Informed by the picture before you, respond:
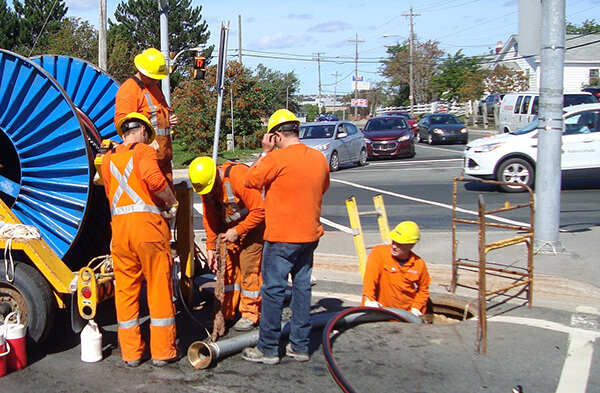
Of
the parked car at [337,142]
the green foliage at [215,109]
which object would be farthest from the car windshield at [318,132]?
the green foliage at [215,109]

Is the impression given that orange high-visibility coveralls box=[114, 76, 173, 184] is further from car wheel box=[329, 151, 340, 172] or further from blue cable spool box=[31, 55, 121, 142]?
car wheel box=[329, 151, 340, 172]

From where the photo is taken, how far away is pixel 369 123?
24219 mm

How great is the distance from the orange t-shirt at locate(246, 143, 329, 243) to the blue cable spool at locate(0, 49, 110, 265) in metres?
1.66

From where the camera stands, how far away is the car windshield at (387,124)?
23438mm

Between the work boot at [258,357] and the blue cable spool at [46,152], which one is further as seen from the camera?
the blue cable spool at [46,152]

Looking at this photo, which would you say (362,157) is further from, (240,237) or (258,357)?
(258,357)

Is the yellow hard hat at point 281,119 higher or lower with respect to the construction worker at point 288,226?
higher

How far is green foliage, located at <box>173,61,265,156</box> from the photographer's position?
26.9 m

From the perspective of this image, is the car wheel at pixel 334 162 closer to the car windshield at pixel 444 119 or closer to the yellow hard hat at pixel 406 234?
the car windshield at pixel 444 119

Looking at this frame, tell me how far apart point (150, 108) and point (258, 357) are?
8.04 feet

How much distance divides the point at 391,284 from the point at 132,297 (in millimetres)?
2254

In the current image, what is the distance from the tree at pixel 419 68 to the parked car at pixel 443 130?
1440 inches

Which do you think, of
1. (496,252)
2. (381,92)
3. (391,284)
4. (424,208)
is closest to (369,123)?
A: (424,208)

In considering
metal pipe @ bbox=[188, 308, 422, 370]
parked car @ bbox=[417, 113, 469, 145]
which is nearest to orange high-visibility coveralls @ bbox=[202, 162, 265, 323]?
metal pipe @ bbox=[188, 308, 422, 370]
